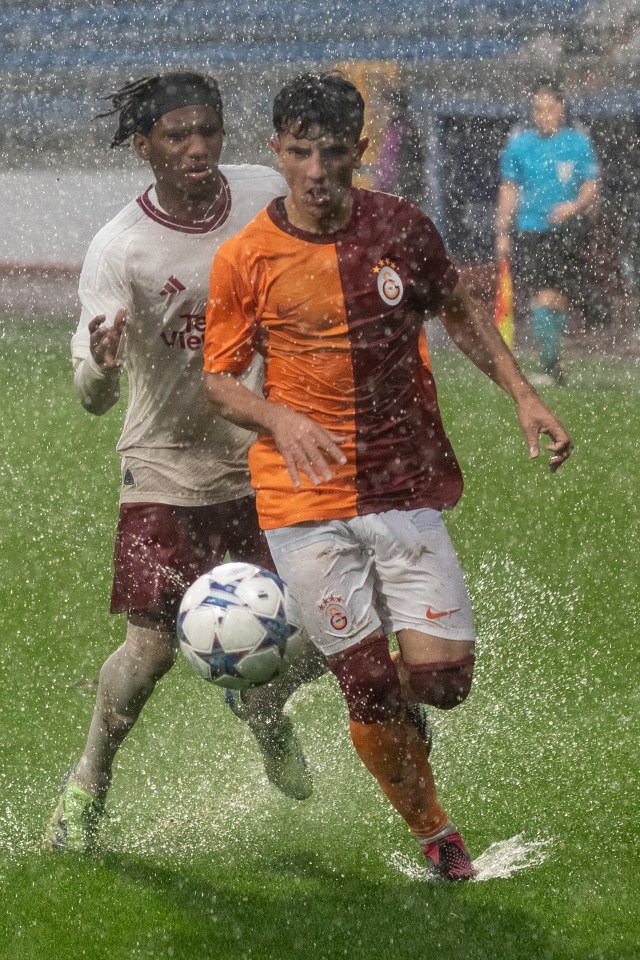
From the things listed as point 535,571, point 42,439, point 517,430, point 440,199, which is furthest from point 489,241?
point 535,571

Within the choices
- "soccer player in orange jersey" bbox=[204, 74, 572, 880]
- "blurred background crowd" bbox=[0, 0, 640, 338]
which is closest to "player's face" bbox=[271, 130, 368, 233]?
"soccer player in orange jersey" bbox=[204, 74, 572, 880]

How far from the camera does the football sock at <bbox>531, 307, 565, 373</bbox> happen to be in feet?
39.7

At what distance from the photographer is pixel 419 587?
4.16m

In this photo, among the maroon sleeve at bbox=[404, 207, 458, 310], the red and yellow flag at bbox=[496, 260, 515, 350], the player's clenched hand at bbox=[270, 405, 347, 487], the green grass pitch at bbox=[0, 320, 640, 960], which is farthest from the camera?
the red and yellow flag at bbox=[496, 260, 515, 350]

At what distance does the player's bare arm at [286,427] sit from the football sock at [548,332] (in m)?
8.19

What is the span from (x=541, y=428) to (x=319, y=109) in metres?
1.03

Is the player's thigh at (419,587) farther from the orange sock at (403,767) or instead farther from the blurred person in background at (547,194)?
the blurred person in background at (547,194)

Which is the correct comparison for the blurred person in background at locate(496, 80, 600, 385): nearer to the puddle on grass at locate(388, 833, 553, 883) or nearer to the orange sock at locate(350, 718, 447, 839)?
the puddle on grass at locate(388, 833, 553, 883)

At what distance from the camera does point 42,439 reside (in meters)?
11.1

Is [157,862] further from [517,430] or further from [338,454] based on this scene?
[517,430]

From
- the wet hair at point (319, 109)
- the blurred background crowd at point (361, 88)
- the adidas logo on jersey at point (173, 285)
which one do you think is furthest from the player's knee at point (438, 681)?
the blurred background crowd at point (361, 88)

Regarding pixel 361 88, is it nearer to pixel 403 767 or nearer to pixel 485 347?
pixel 485 347

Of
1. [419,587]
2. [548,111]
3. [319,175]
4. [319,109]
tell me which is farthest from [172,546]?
[548,111]

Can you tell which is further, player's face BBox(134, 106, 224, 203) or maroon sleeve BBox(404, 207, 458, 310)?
player's face BBox(134, 106, 224, 203)
